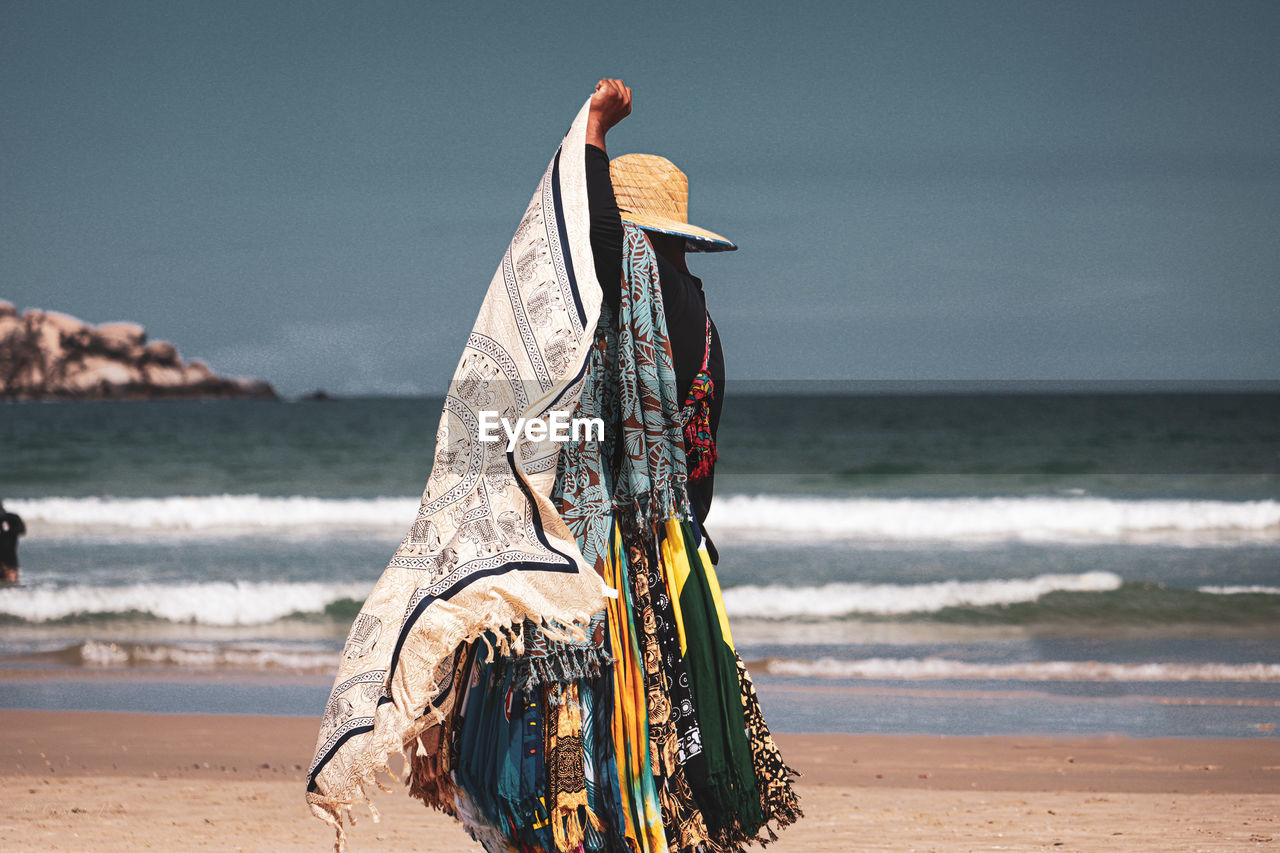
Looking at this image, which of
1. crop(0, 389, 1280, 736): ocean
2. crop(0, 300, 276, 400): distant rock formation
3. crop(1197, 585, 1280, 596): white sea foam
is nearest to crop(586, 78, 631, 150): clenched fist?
crop(0, 389, 1280, 736): ocean

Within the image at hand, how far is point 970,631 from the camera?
7.72 meters

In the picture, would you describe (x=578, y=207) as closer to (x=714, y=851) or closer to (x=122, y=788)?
(x=714, y=851)

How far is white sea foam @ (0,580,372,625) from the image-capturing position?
318 inches

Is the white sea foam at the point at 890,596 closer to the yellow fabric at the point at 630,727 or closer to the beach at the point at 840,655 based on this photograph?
the beach at the point at 840,655

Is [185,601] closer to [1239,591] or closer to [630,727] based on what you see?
[630,727]

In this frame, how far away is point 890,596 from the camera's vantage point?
869 centimetres

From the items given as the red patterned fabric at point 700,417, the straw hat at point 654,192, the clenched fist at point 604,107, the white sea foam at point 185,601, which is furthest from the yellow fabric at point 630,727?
the white sea foam at point 185,601

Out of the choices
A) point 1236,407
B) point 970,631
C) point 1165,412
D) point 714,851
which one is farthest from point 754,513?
point 1236,407

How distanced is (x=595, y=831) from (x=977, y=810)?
2753 millimetres

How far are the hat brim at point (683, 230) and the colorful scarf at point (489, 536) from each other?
0.68ft

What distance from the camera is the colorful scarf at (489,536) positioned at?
1.67m

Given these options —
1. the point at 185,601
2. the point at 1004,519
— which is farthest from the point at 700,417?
the point at 1004,519

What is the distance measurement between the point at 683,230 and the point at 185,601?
298 inches

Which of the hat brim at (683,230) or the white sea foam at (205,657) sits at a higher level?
the hat brim at (683,230)
